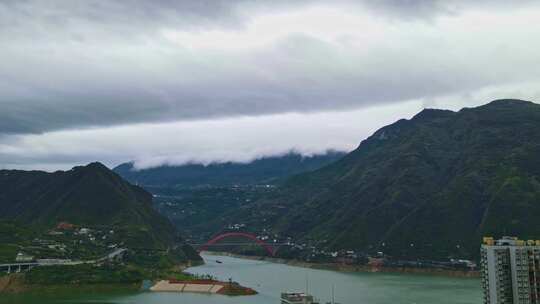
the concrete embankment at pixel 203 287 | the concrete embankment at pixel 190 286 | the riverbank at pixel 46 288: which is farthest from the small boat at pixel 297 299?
the riverbank at pixel 46 288

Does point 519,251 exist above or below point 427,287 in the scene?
above

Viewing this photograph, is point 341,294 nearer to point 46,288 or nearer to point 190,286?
point 190,286

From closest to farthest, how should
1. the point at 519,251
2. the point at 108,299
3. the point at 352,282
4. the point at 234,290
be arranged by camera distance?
the point at 519,251 < the point at 108,299 < the point at 234,290 < the point at 352,282

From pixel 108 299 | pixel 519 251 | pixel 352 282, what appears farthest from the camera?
pixel 352 282

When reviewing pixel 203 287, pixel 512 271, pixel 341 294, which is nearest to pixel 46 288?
pixel 203 287

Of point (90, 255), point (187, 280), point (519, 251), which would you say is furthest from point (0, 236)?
point (519, 251)

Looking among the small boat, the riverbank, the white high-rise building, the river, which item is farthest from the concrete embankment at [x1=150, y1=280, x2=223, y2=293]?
the white high-rise building

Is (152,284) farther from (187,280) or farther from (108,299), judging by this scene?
(108,299)

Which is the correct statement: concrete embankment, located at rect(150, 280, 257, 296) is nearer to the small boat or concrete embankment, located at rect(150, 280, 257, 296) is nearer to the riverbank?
the riverbank
